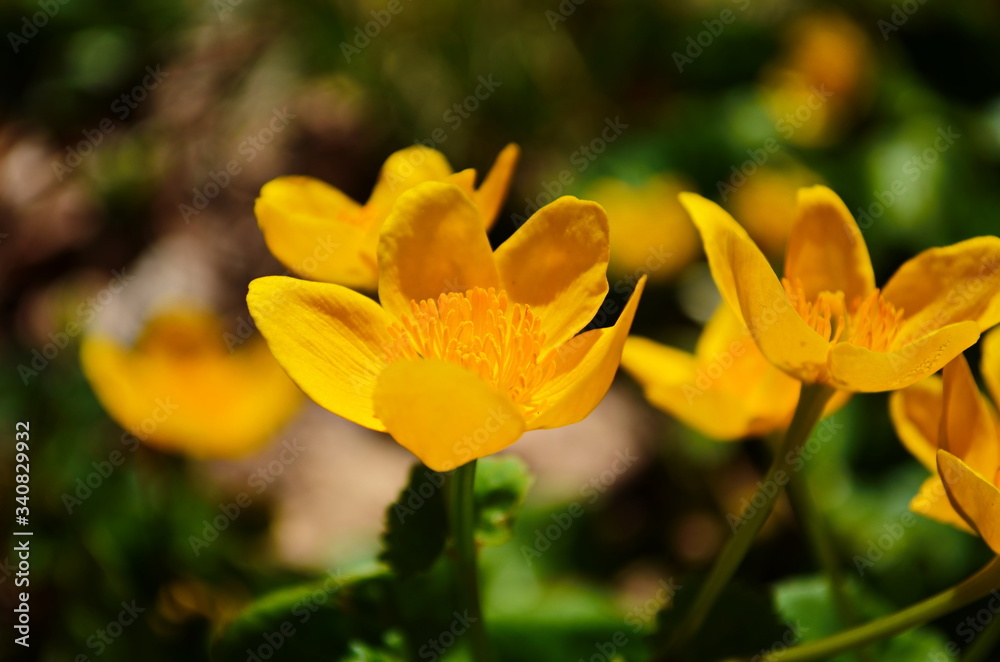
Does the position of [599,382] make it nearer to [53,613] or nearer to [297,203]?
[297,203]

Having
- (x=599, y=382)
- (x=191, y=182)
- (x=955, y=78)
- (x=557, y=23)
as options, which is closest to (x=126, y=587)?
(x=599, y=382)

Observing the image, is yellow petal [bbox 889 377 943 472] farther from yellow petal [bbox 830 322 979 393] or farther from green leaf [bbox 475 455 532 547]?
green leaf [bbox 475 455 532 547]

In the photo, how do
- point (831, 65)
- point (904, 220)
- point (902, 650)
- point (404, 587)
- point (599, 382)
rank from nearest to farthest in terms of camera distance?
point (599, 382)
point (404, 587)
point (902, 650)
point (904, 220)
point (831, 65)

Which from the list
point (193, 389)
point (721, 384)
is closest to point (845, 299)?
point (721, 384)

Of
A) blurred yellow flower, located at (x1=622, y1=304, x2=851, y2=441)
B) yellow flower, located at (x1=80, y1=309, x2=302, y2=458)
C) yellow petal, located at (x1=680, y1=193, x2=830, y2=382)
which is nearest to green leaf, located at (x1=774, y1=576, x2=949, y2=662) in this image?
blurred yellow flower, located at (x1=622, y1=304, x2=851, y2=441)

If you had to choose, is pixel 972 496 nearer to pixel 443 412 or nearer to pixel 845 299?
pixel 845 299
